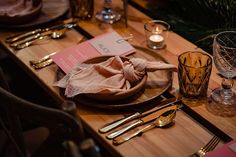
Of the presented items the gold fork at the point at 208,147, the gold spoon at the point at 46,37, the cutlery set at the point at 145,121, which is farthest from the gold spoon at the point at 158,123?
the gold spoon at the point at 46,37

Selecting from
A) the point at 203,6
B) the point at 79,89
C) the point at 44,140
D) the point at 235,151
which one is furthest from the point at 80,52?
the point at 235,151

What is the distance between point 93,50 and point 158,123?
37 cm

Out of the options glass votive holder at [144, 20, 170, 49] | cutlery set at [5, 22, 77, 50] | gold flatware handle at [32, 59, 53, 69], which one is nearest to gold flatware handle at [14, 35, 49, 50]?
cutlery set at [5, 22, 77, 50]

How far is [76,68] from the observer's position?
1.23 m

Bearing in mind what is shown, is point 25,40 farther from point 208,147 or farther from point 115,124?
point 208,147

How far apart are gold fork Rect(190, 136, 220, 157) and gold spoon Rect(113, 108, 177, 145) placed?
113 mm

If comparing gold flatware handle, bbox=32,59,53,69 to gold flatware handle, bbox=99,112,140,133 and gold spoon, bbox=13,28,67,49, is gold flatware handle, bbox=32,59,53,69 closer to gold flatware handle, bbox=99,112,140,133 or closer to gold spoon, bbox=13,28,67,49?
gold spoon, bbox=13,28,67,49

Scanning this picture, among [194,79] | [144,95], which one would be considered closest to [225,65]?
[194,79]

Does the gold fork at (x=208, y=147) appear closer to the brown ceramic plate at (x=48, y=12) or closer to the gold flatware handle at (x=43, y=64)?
the gold flatware handle at (x=43, y=64)

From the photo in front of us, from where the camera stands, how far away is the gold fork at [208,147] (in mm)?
1007

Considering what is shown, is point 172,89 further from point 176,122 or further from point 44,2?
point 44,2

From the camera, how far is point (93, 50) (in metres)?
1.36

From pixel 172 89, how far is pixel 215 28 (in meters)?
0.37

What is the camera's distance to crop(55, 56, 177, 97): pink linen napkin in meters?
1.14
